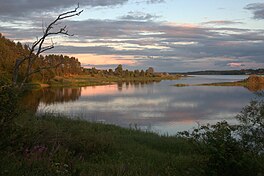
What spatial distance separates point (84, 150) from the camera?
9.89 m

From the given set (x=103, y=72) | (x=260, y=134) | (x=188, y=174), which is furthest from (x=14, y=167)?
A: (x=103, y=72)

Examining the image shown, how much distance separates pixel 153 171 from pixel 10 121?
3.31 m

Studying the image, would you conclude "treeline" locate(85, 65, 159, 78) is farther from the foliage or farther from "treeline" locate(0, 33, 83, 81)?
Answer: the foliage

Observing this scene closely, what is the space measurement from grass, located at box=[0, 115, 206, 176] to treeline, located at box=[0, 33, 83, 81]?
1567mm

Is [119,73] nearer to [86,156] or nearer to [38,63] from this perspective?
[38,63]

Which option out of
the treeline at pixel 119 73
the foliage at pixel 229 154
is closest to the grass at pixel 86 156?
the foliage at pixel 229 154

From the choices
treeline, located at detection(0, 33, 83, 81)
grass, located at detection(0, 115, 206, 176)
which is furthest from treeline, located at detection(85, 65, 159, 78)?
grass, located at detection(0, 115, 206, 176)

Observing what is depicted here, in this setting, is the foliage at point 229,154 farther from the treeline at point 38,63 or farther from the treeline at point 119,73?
the treeline at point 119,73

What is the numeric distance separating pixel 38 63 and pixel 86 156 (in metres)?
71.2

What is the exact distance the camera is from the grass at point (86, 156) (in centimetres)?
612

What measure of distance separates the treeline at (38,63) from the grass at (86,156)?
157 cm

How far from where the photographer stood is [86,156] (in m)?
9.59

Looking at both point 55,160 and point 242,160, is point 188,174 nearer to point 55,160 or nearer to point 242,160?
point 242,160

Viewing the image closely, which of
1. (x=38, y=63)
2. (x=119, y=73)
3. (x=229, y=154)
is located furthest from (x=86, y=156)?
(x=119, y=73)
